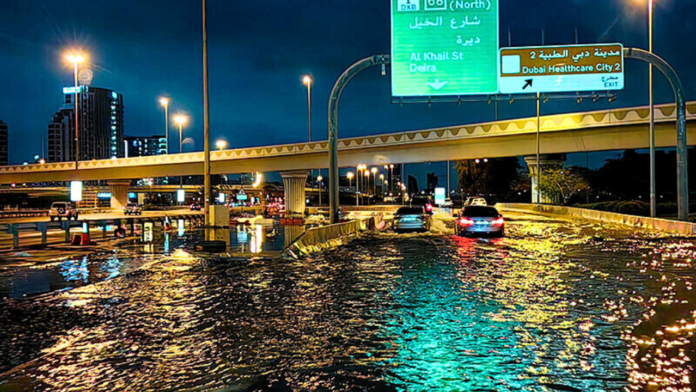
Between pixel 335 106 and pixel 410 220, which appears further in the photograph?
pixel 410 220

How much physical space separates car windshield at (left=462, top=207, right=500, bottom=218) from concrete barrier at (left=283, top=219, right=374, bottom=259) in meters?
5.88

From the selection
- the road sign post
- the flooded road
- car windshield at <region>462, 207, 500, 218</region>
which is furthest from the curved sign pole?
the flooded road

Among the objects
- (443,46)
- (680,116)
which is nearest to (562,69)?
(443,46)

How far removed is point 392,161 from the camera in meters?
64.2

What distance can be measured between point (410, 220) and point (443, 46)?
35.3 ft

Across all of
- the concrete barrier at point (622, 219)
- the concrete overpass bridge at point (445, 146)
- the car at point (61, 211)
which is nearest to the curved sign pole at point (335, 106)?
the concrete barrier at point (622, 219)

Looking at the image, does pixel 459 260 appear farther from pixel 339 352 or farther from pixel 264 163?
pixel 264 163

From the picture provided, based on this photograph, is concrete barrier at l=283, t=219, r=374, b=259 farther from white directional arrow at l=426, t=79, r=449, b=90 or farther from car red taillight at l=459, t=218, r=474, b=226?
white directional arrow at l=426, t=79, r=449, b=90

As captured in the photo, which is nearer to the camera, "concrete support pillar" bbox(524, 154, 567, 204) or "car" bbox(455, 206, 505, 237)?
"car" bbox(455, 206, 505, 237)

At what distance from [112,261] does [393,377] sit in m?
15.0

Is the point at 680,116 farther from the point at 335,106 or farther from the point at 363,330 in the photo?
the point at 363,330

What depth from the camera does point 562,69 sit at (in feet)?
89.4

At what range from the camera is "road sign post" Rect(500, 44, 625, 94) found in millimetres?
26984

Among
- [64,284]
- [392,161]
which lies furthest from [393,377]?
[392,161]
